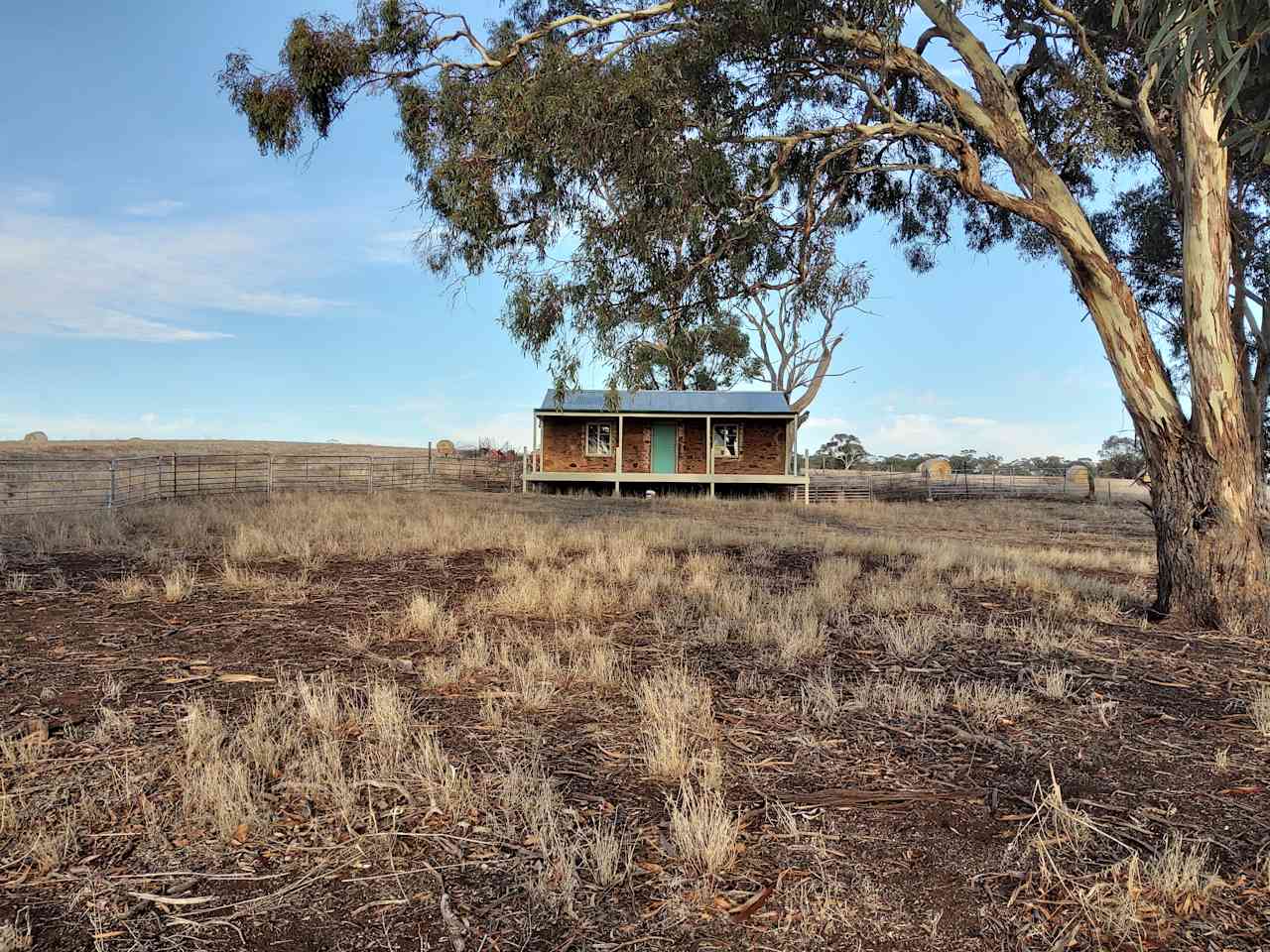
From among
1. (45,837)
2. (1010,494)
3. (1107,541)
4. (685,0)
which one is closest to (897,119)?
(685,0)

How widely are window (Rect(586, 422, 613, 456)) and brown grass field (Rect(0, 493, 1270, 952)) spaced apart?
70.6 ft

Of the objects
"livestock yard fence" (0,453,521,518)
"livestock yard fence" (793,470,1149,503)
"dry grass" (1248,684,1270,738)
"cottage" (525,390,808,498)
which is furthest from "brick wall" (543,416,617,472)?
"dry grass" (1248,684,1270,738)

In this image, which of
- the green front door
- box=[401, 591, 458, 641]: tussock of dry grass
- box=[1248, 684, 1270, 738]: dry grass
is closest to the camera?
box=[1248, 684, 1270, 738]: dry grass

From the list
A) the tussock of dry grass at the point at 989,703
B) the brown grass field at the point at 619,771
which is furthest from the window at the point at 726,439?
the tussock of dry grass at the point at 989,703

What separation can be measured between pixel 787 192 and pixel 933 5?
3.78 metres

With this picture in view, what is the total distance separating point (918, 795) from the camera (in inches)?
144

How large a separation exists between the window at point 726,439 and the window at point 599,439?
399 centimetres

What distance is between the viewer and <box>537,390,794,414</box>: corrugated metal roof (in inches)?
1120

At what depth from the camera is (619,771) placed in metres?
3.89

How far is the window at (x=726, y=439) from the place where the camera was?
30.0m

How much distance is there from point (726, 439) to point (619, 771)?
2659 centimetres

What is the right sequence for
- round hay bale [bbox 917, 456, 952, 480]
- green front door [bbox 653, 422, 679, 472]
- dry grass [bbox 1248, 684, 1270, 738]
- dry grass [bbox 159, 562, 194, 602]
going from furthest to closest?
round hay bale [bbox 917, 456, 952, 480], green front door [bbox 653, 422, 679, 472], dry grass [bbox 159, 562, 194, 602], dry grass [bbox 1248, 684, 1270, 738]

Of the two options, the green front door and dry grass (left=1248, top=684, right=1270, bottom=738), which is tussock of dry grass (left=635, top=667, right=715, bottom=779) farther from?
the green front door

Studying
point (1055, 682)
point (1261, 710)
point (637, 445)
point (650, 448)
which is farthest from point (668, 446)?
point (1261, 710)
